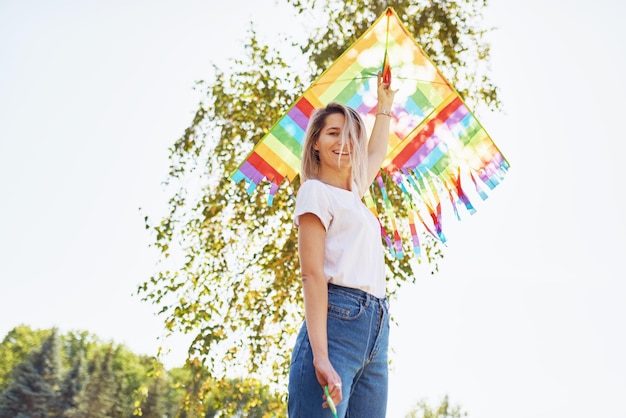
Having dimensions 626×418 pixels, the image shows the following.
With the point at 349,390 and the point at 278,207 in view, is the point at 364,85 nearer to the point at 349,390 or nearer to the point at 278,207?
the point at 349,390

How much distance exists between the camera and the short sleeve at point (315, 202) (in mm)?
2053

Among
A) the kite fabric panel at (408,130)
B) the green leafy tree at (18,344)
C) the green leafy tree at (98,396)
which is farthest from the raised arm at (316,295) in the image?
the green leafy tree at (18,344)

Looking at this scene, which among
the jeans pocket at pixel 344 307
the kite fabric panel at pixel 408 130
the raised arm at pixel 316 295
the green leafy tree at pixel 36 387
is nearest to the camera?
the raised arm at pixel 316 295

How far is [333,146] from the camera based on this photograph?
7.52ft

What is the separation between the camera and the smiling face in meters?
2.27

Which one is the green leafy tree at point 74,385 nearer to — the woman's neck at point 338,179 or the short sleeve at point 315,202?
the woman's neck at point 338,179

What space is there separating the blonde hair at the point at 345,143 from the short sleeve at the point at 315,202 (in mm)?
169

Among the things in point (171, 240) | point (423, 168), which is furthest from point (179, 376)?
point (423, 168)

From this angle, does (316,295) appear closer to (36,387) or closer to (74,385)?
(36,387)

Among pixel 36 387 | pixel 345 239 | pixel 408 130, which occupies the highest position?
pixel 36 387

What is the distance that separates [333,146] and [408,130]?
1131 mm

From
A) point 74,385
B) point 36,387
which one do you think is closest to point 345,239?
point 36,387

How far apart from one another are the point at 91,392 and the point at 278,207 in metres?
38.2

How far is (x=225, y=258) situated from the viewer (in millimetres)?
8078
